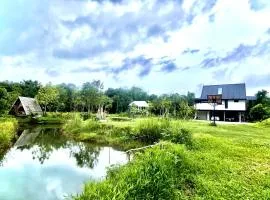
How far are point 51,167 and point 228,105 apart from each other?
30.3 meters

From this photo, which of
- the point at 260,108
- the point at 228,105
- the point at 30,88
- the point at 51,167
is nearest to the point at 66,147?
the point at 51,167

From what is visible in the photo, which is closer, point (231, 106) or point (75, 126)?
point (75, 126)

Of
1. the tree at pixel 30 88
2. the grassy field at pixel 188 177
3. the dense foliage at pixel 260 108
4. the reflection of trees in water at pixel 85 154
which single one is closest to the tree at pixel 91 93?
the tree at pixel 30 88

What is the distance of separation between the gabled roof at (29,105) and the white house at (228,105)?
26849mm

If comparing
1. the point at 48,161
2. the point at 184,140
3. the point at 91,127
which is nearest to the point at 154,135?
the point at 184,140

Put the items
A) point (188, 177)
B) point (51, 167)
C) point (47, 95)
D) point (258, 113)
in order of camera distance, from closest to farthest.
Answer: point (188, 177) → point (51, 167) → point (258, 113) → point (47, 95)

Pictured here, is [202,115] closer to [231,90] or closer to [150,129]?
[231,90]

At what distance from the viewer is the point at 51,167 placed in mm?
14930

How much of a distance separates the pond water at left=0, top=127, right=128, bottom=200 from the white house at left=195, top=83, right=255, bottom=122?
23889mm

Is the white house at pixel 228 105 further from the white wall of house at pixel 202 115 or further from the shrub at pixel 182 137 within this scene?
the shrub at pixel 182 137

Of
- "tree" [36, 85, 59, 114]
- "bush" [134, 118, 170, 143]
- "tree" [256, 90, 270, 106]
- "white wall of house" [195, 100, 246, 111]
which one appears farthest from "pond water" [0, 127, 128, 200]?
"tree" [36, 85, 59, 114]

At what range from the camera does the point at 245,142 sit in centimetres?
1436

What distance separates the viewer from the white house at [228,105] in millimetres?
39344

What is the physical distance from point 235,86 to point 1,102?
2918 cm
